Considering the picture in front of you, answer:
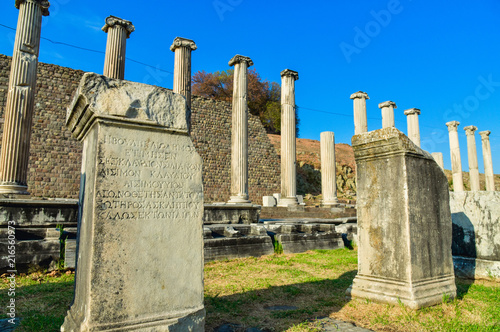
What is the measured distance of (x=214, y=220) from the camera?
316 inches

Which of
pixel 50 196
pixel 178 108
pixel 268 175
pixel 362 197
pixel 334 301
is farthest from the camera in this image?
pixel 268 175

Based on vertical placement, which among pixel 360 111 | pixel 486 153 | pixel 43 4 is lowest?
pixel 486 153

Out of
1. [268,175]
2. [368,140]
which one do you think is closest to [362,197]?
[368,140]

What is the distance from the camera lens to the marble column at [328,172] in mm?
14520

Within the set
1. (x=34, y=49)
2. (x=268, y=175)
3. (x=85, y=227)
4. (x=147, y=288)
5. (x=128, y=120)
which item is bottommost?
(x=147, y=288)

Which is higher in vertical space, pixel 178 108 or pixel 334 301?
pixel 178 108

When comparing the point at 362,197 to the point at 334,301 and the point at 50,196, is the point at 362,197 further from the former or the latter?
the point at 50,196

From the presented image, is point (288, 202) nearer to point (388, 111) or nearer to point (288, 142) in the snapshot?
point (288, 142)

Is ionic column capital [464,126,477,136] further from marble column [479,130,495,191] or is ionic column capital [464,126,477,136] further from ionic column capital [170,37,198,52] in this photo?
ionic column capital [170,37,198,52]

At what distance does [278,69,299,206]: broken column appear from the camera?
1389 cm

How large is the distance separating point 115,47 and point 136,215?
9.61 m

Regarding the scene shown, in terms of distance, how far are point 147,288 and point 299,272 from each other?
3.20m

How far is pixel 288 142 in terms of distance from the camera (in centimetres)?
1415

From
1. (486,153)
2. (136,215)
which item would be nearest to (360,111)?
(486,153)
